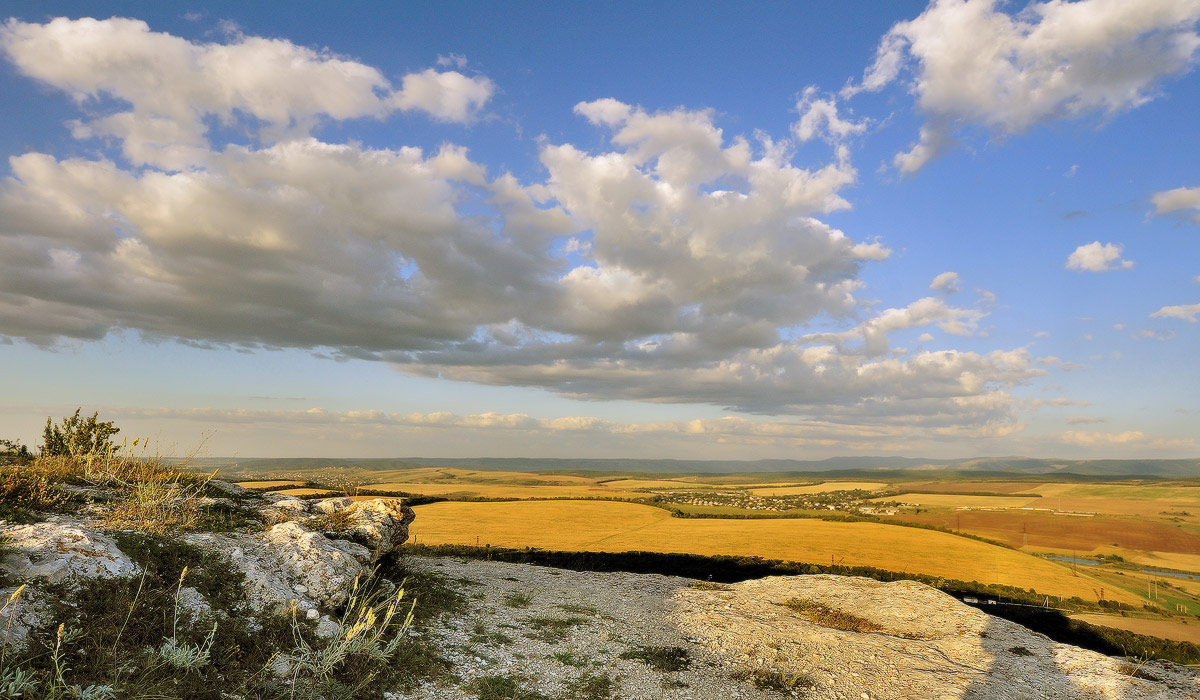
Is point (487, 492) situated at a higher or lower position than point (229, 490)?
lower

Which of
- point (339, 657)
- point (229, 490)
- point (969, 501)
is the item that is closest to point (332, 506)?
point (229, 490)

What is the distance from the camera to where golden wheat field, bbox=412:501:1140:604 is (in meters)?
45.1

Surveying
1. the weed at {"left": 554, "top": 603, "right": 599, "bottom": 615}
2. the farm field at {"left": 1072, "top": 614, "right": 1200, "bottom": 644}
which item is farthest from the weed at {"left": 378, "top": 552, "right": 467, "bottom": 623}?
the farm field at {"left": 1072, "top": 614, "right": 1200, "bottom": 644}

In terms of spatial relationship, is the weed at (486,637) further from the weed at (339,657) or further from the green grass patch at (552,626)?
the weed at (339,657)

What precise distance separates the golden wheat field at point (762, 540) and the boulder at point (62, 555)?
31150 millimetres

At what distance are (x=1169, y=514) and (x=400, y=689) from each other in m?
145

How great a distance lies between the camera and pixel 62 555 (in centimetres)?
900

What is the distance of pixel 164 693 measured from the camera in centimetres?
728

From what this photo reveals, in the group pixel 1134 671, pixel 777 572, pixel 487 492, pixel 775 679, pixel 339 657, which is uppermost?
pixel 339 657

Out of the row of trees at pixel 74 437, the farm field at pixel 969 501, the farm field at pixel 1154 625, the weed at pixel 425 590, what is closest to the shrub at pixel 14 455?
the row of trees at pixel 74 437

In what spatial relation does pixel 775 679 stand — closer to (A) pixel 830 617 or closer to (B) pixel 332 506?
→ (A) pixel 830 617

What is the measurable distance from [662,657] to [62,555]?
1475cm

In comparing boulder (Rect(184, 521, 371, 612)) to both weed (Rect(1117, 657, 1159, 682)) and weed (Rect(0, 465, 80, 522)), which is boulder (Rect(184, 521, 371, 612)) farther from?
weed (Rect(1117, 657, 1159, 682))

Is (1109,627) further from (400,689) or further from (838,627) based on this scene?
(400,689)
